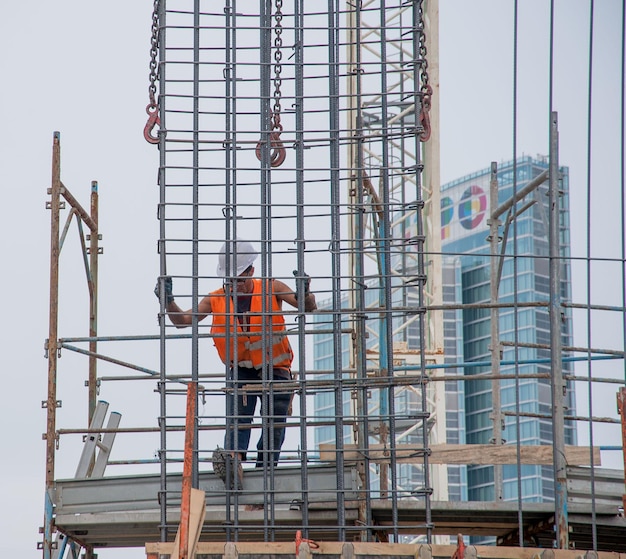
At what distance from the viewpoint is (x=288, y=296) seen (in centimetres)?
1033

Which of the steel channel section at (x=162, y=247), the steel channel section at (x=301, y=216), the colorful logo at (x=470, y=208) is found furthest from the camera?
the colorful logo at (x=470, y=208)

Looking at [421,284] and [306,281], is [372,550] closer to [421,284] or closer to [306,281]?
[421,284]

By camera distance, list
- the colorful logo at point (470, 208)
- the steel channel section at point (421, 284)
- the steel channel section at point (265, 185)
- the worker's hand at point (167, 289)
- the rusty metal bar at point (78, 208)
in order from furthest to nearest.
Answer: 1. the colorful logo at point (470, 208)
2. the rusty metal bar at point (78, 208)
3. the worker's hand at point (167, 289)
4. the steel channel section at point (265, 185)
5. the steel channel section at point (421, 284)

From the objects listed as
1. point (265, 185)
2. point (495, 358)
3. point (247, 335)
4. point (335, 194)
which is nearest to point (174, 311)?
point (247, 335)

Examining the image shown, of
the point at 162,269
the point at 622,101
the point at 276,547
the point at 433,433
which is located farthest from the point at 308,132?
the point at 433,433

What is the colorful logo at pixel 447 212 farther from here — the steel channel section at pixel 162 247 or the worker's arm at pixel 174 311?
the steel channel section at pixel 162 247

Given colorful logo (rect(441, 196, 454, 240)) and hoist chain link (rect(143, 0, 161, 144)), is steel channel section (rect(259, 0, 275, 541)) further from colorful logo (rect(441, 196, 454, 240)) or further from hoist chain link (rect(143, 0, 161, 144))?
colorful logo (rect(441, 196, 454, 240))

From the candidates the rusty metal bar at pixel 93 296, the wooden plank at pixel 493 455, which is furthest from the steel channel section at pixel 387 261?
the rusty metal bar at pixel 93 296

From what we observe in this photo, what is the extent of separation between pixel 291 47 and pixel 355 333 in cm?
257

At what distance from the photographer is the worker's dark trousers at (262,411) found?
946cm

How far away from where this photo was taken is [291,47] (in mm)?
10008

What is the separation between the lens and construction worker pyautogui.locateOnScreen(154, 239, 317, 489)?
31.9 feet

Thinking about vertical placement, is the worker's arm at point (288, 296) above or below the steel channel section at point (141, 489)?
above

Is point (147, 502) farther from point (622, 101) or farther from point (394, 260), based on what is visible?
point (394, 260)
